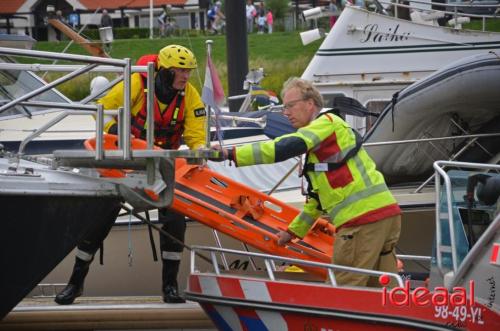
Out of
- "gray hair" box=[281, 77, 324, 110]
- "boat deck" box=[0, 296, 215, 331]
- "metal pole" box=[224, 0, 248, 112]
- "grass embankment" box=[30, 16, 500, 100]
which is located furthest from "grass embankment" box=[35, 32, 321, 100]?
"gray hair" box=[281, 77, 324, 110]

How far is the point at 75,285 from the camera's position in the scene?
718 centimetres

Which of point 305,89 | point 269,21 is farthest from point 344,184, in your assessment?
point 269,21

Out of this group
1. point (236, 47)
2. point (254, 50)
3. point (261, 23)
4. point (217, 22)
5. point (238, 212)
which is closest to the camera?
point (238, 212)

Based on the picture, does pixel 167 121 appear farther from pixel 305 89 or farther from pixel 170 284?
pixel 305 89

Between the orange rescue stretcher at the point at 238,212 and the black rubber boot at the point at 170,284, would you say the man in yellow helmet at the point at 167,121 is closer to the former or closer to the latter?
the black rubber boot at the point at 170,284

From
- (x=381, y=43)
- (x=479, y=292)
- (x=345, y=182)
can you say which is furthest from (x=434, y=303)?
(x=381, y=43)

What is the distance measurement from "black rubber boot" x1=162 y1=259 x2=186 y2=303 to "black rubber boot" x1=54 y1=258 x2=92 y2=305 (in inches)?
20.9

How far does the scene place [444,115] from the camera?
9.52 metres

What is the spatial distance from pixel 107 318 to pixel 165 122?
1.38 meters

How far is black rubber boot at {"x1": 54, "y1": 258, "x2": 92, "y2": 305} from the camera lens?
23.4 feet

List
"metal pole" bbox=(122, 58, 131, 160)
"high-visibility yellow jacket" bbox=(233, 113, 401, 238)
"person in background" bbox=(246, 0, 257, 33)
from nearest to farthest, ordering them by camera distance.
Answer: "metal pole" bbox=(122, 58, 131, 160), "high-visibility yellow jacket" bbox=(233, 113, 401, 238), "person in background" bbox=(246, 0, 257, 33)

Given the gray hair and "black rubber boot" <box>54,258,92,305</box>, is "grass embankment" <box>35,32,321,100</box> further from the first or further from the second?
the gray hair

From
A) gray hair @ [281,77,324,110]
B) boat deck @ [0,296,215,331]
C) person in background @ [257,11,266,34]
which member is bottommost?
boat deck @ [0,296,215,331]

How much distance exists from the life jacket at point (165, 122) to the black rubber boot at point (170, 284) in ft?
2.69
